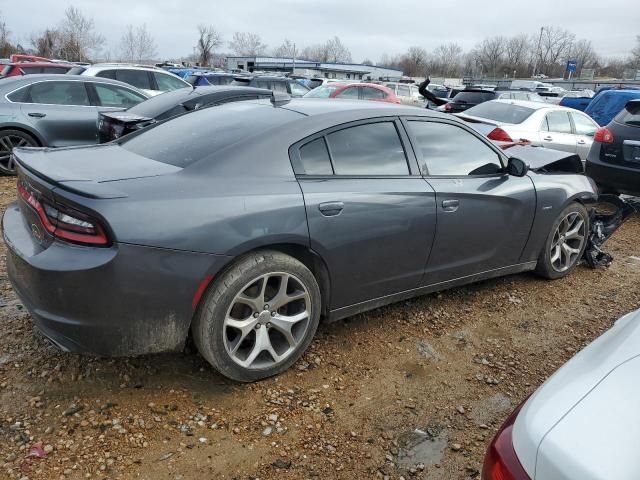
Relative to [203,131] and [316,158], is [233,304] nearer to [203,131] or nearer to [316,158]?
[316,158]

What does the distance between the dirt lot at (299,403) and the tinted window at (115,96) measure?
512 centimetres

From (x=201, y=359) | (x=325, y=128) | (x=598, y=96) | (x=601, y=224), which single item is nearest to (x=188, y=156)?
(x=325, y=128)

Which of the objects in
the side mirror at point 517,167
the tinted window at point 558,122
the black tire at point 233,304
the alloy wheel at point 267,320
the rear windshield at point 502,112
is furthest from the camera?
the tinted window at point 558,122

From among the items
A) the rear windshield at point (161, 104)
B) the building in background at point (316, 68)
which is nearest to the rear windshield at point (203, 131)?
the rear windshield at point (161, 104)

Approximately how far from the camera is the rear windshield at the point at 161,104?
6.53m

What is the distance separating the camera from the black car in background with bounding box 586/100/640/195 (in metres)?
6.51

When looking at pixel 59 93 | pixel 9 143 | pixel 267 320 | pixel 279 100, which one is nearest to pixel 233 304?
pixel 267 320

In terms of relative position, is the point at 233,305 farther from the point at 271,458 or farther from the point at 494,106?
the point at 494,106

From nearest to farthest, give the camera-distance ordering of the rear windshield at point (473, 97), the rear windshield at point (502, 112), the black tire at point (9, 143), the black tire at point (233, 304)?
the black tire at point (233, 304)
the black tire at point (9, 143)
the rear windshield at point (502, 112)
the rear windshield at point (473, 97)

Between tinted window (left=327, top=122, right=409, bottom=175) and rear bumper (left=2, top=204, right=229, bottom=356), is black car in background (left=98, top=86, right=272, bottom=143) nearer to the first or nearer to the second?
tinted window (left=327, top=122, right=409, bottom=175)

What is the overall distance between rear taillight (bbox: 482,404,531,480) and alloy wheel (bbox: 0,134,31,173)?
7.64 m

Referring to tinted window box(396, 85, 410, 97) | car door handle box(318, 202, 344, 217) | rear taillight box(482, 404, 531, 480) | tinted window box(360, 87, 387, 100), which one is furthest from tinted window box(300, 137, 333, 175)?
→ tinted window box(396, 85, 410, 97)

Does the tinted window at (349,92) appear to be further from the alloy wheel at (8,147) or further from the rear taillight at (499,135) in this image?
the alloy wheel at (8,147)

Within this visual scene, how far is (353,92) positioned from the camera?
1346 centimetres
